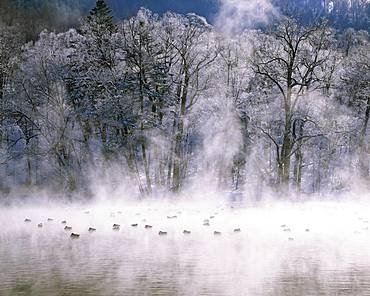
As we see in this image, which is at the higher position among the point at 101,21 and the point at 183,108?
Answer: the point at 101,21

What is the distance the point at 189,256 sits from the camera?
11.7m

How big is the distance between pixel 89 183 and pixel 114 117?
4.92 m

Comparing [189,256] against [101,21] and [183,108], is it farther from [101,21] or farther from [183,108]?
[101,21]

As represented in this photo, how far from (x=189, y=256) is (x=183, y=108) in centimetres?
2051

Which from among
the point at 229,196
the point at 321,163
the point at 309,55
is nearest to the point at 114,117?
the point at 229,196

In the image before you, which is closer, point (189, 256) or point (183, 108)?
point (189, 256)

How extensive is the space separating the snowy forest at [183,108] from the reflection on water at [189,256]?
11.4m

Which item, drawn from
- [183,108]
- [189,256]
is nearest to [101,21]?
[183,108]

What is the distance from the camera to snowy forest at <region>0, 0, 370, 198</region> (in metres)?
29.9

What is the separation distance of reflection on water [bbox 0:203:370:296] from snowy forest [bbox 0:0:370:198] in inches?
449

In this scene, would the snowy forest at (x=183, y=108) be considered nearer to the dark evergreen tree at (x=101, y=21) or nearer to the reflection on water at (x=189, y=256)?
the dark evergreen tree at (x=101, y=21)

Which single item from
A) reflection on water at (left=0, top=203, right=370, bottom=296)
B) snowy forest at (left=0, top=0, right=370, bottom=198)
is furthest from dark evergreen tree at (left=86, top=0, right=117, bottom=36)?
reflection on water at (left=0, top=203, right=370, bottom=296)

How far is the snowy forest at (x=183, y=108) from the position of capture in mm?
29906

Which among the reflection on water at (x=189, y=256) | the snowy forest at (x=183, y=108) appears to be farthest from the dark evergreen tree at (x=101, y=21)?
the reflection on water at (x=189, y=256)
